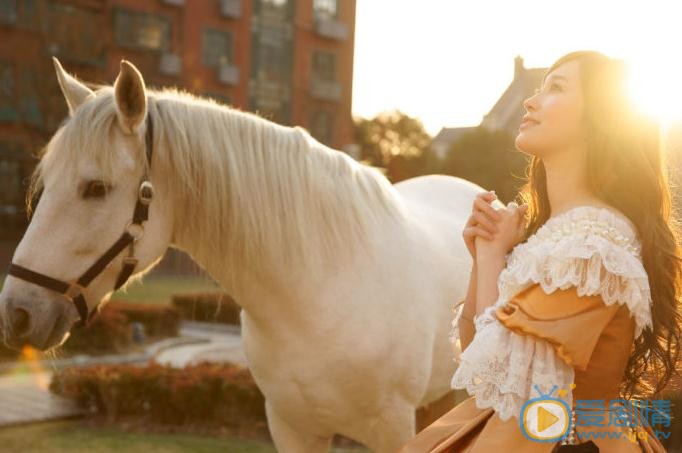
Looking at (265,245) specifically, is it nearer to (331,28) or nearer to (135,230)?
(135,230)

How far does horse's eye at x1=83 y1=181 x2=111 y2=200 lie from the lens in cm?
222

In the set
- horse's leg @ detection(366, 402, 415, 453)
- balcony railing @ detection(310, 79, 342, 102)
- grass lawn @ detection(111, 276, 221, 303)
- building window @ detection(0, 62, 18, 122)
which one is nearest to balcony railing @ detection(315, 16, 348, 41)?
balcony railing @ detection(310, 79, 342, 102)

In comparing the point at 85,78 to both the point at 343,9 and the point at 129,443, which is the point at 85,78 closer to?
the point at 343,9

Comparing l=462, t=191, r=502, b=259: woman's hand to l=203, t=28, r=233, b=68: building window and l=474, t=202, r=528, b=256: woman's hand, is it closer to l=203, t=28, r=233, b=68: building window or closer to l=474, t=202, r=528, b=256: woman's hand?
l=474, t=202, r=528, b=256: woman's hand

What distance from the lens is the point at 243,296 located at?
100 inches

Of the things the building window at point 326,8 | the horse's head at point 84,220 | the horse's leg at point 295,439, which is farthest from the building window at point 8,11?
the horse's leg at point 295,439

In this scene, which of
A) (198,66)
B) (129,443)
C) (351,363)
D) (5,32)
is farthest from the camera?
(198,66)

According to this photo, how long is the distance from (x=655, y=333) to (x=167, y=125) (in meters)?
1.59

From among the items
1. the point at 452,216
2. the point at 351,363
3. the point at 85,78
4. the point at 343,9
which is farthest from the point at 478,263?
the point at 343,9

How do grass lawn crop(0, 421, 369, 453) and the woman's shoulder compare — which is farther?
grass lawn crop(0, 421, 369, 453)

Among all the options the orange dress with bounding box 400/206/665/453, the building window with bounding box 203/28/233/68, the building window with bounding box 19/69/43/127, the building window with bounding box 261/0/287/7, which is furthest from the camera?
the building window with bounding box 261/0/287/7

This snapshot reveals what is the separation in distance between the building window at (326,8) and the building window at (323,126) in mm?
3786

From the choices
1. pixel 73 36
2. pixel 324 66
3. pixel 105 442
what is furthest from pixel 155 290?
pixel 324 66

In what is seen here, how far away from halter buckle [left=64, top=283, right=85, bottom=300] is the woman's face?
1.39m
